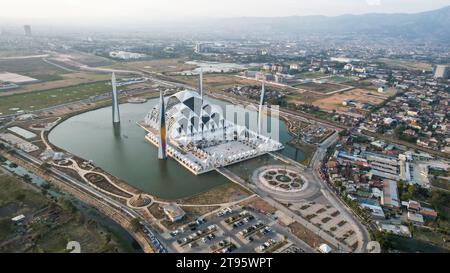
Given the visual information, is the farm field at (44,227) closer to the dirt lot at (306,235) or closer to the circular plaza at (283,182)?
the dirt lot at (306,235)

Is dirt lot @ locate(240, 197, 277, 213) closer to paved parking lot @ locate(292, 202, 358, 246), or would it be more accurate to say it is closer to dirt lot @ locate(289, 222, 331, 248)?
paved parking lot @ locate(292, 202, 358, 246)

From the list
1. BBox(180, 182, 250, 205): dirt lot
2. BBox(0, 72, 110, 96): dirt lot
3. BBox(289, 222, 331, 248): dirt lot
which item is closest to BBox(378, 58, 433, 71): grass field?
BBox(0, 72, 110, 96): dirt lot

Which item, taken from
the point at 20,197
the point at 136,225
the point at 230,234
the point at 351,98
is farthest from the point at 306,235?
the point at 351,98

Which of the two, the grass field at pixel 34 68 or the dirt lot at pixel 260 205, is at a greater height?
the grass field at pixel 34 68

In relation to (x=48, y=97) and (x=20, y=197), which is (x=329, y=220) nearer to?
(x=20, y=197)

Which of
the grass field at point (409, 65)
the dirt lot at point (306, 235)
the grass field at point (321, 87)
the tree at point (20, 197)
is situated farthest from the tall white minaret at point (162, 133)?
the grass field at point (409, 65)

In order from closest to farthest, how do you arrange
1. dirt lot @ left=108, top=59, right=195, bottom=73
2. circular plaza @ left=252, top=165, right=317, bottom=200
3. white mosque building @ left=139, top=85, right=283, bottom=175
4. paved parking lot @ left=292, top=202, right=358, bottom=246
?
paved parking lot @ left=292, top=202, right=358, bottom=246, circular plaza @ left=252, top=165, right=317, bottom=200, white mosque building @ left=139, top=85, right=283, bottom=175, dirt lot @ left=108, top=59, right=195, bottom=73
